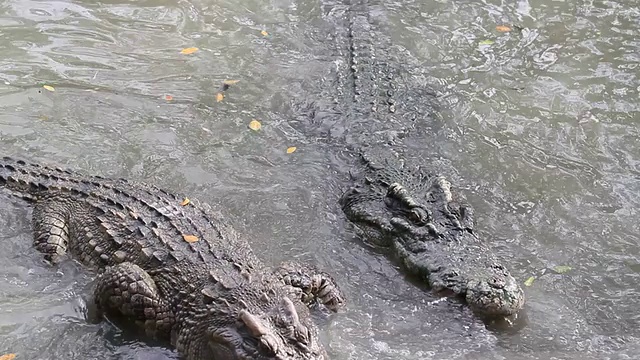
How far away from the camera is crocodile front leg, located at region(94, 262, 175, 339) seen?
4699 millimetres

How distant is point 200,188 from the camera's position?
6.41 meters

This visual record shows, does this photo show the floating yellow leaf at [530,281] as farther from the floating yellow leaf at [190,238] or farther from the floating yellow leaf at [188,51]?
the floating yellow leaf at [188,51]

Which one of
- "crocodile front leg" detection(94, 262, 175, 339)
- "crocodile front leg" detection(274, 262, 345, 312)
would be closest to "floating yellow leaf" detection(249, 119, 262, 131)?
"crocodile front leg" detection(274, 262, 345, 312)

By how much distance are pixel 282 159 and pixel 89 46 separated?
308 cm

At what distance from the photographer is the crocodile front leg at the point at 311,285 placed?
503 cm

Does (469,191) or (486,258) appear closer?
(486,258)

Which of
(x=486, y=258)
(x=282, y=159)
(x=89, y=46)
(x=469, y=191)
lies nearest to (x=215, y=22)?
(x=89, y=46)

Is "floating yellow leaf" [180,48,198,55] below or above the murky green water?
above

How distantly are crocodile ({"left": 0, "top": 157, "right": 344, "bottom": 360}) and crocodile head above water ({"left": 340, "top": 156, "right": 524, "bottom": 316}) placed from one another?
0.70 meters

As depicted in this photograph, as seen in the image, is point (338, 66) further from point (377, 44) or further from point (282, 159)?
point (282, 159)

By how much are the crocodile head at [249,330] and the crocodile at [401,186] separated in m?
1.18

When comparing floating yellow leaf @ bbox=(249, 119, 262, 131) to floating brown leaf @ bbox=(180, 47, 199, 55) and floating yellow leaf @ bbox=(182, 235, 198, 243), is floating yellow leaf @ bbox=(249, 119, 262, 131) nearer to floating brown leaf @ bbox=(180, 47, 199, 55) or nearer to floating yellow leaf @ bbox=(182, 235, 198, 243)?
floating brown leaf @ bbox=(180, 47, 199, 55)

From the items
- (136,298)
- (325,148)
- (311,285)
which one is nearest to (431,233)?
(311,285)

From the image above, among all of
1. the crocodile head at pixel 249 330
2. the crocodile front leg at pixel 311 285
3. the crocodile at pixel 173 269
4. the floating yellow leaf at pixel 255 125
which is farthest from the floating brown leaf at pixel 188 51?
the crocodile head at pixel 249 330
